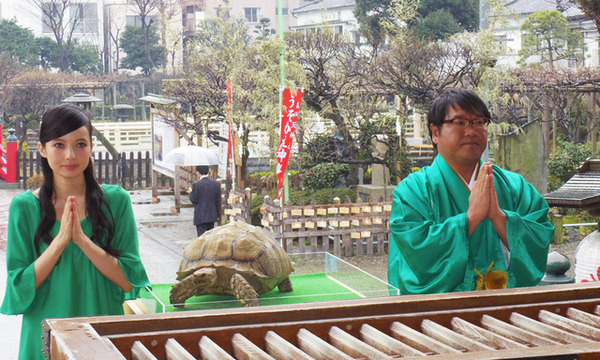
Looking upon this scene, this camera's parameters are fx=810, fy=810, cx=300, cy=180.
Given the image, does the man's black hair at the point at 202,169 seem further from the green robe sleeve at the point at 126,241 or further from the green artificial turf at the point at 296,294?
the green robe sleeve at the point at 126,241

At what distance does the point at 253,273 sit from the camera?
4.37 meters

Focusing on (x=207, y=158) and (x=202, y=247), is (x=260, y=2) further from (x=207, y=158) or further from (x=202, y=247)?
(x=202, y=247)

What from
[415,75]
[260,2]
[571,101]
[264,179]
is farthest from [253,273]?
[260,2]

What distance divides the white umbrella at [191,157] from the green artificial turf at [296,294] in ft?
27.9

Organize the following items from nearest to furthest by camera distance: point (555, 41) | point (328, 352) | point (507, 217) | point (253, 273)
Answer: point (328, 352), point (507, 217), point (253, 273), point (555, 41)

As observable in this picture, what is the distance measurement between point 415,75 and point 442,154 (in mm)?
9239

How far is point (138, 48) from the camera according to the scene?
41.2 metres

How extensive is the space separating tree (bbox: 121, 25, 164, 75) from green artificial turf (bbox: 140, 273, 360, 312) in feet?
122

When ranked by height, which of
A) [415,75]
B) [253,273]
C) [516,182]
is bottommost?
[253,273]

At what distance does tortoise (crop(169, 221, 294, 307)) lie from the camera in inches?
166

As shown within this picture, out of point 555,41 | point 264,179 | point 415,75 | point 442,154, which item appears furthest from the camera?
point 555,41

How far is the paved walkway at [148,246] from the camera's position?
5564 mm

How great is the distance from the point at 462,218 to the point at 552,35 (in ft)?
77.6

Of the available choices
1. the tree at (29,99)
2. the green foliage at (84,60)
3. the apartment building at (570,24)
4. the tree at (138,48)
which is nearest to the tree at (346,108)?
the apartment building at (570,24)
